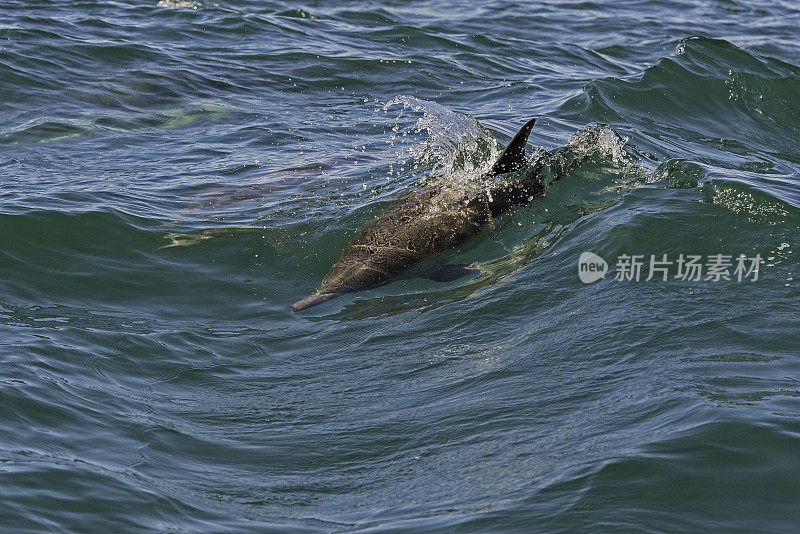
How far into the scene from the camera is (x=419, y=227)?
26.3 ft

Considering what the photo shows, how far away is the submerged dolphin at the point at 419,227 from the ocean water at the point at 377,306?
153mm

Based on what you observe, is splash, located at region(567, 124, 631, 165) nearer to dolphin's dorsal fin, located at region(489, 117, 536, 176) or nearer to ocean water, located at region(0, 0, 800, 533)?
ocean water, located at region(0, 0, 800, 533)

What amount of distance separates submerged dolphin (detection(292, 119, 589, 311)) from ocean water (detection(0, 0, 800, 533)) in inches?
6.0

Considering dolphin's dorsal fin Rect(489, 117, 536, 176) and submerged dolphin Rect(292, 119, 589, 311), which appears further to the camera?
dolphin's dorsal fin Rect(489, 117, 536, 176)

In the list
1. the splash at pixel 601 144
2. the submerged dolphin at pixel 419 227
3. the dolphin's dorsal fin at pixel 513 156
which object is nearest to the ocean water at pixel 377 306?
the splash at pixel 601 144

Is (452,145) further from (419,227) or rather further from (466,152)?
(419,227)

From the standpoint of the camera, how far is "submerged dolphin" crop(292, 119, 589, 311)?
7582 mm

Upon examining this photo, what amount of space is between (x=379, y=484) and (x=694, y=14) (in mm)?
16115

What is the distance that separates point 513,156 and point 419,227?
1.10m

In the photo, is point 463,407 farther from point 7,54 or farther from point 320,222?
point 7,54

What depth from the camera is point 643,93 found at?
1277 cm

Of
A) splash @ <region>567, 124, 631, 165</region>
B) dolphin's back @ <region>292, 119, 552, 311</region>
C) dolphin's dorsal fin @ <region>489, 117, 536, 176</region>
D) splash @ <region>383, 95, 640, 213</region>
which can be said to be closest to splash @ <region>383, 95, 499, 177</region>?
splash @ <region>383, 95, 640, 213</region>

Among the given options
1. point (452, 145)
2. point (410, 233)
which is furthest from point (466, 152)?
point (410, 233)

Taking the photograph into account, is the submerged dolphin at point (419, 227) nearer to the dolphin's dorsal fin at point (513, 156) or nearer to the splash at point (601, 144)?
the dolphin's dorsal fin at point (513, 156)
